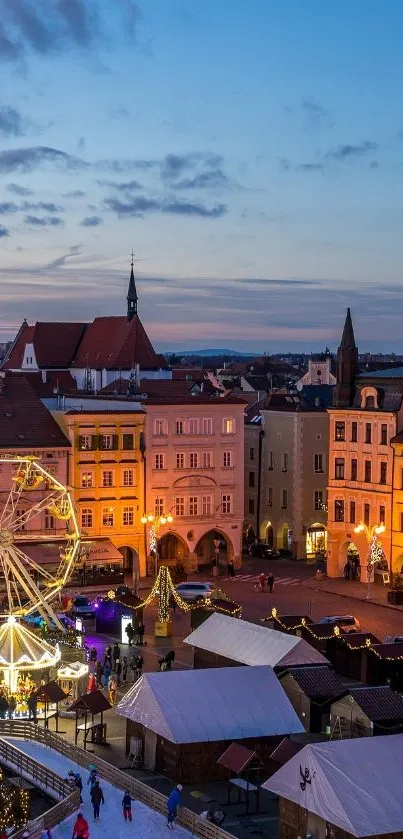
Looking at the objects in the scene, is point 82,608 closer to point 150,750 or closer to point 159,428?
point 159,428

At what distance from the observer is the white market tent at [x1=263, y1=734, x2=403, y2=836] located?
3966 cm

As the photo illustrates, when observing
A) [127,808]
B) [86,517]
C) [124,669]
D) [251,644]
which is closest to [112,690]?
[124,669]

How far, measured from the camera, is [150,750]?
164 feet

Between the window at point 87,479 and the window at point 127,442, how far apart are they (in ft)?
9.32

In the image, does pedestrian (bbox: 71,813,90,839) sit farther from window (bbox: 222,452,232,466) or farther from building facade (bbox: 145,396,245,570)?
window (bbox: 222,452,232,466)

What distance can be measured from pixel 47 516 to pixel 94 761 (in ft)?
132

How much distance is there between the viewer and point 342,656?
62594mm

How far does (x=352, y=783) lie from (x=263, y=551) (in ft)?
191

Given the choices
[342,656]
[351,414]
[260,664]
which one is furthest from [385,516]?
[260,664]

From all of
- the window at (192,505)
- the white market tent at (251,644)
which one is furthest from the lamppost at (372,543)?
the white market tent at (251,644)

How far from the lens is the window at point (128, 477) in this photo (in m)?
90.5

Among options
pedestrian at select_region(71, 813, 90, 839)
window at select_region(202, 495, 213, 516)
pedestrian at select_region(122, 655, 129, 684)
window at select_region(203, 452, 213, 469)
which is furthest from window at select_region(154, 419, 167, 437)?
pedestrian at select_region(71, 813, 90, 839)

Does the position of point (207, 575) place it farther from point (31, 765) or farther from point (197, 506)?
point (31, 765)

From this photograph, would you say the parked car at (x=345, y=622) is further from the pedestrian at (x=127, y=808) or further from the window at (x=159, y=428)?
the pedestrian at (x=127, y=808)
